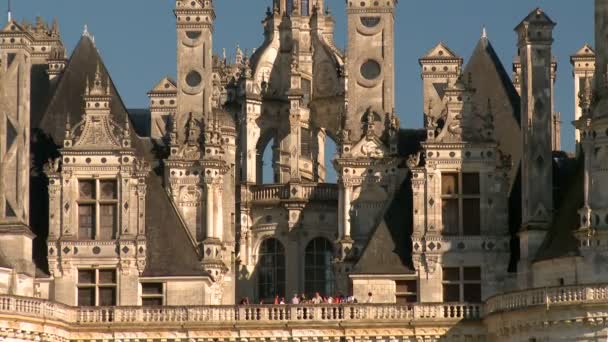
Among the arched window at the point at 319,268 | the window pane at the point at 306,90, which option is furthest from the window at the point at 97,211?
the window pane at the point at 306,90

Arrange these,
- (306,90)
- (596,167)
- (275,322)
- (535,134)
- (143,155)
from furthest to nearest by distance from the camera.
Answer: (306,90), (143,155), (535,134), (275,322), (596,167)

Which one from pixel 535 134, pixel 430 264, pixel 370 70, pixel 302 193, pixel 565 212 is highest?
pixel 370 70

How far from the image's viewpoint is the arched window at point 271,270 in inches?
3723

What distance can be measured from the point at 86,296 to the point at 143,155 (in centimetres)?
495

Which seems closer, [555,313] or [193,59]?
[555,313]

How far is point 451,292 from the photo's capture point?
3413 inches

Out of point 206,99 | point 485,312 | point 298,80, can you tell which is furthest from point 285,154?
point 485,312

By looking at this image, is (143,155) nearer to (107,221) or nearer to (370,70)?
(107,221)

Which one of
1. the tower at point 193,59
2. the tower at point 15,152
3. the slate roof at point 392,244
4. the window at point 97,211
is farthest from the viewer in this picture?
the tower at point 193,59

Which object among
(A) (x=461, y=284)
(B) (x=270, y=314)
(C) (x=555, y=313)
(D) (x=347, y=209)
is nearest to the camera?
(C) (x=555, y=313)

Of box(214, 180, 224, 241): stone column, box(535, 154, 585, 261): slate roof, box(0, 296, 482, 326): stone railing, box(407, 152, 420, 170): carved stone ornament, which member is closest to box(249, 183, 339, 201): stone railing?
box(214, 180, 224, 241): stone column

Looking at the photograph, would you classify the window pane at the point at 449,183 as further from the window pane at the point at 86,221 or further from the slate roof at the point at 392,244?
the window pane at the point at 86,221

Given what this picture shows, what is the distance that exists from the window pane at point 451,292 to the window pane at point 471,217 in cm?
148

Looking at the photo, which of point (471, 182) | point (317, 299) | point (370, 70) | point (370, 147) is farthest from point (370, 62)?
point (317, 299)
